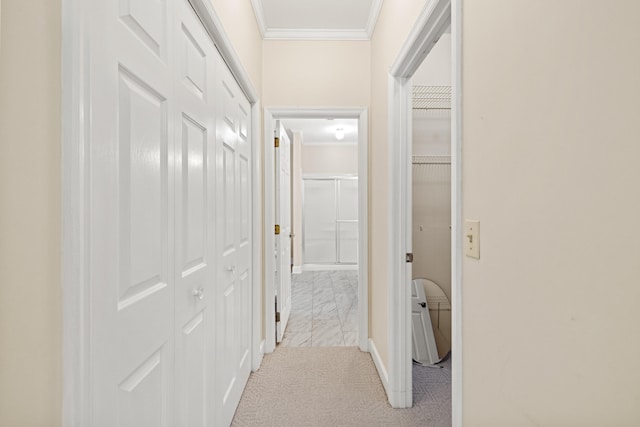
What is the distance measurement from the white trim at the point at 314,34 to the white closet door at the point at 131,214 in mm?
1957

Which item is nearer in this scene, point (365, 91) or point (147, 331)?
point (147, 331)

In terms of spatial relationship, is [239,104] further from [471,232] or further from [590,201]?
[590,201]

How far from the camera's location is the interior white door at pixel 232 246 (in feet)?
5.58

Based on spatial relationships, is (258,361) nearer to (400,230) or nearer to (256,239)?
(256,239)

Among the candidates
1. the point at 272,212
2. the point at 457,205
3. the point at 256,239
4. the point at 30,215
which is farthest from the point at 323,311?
the point at 30,215

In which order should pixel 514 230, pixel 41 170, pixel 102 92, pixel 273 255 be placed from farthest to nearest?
pixel 273 255
pixel 514 230
pixel 102 92
pixel 41 170

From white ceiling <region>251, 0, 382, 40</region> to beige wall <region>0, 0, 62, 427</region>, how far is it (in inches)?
86.9

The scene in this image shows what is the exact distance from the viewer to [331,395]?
220 cm

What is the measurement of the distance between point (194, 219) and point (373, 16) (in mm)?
2185

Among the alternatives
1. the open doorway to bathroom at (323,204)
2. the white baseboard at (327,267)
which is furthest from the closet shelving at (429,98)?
the white baseboard at (327,267)

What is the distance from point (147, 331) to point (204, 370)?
24.4 inches

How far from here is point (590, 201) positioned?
Result: 622 millimetres

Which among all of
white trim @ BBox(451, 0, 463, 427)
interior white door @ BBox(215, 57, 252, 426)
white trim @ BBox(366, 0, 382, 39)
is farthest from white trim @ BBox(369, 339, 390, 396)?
white trim @ BBox(366, 0, 382, 39)

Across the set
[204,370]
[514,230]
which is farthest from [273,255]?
[514,230]
